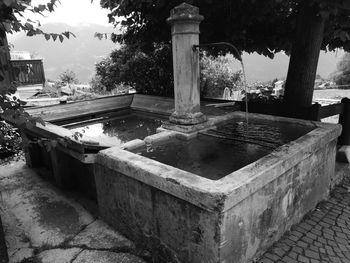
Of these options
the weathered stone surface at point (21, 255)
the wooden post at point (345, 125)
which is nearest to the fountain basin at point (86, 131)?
the weathered stone surface at point (21, 255)

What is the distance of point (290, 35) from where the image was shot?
20.2 feet

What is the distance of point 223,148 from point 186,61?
1334mm

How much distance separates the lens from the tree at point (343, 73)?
74.3ft

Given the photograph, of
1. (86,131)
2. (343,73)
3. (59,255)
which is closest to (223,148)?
(59,255)

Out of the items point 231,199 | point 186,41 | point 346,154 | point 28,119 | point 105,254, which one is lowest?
point 105,254

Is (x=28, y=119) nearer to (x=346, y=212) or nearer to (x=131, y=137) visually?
(x=131, y=137)

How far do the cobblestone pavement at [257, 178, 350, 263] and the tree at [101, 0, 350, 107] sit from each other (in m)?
2.10

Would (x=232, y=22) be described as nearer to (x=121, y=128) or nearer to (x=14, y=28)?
(x=121, y=128)

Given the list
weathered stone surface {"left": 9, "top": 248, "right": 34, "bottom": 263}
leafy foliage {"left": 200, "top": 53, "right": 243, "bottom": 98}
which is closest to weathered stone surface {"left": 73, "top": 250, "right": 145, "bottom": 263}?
weathered stone surface {"left": 9, "top": 248, "right": 34, "bottom": 263}

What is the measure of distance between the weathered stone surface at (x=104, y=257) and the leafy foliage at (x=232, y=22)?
12.2ft

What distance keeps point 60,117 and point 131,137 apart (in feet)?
5.64

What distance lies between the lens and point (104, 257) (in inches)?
119

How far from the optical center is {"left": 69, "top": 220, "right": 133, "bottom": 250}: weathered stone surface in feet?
10.5

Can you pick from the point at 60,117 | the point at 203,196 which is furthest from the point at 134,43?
the point at 203,196
